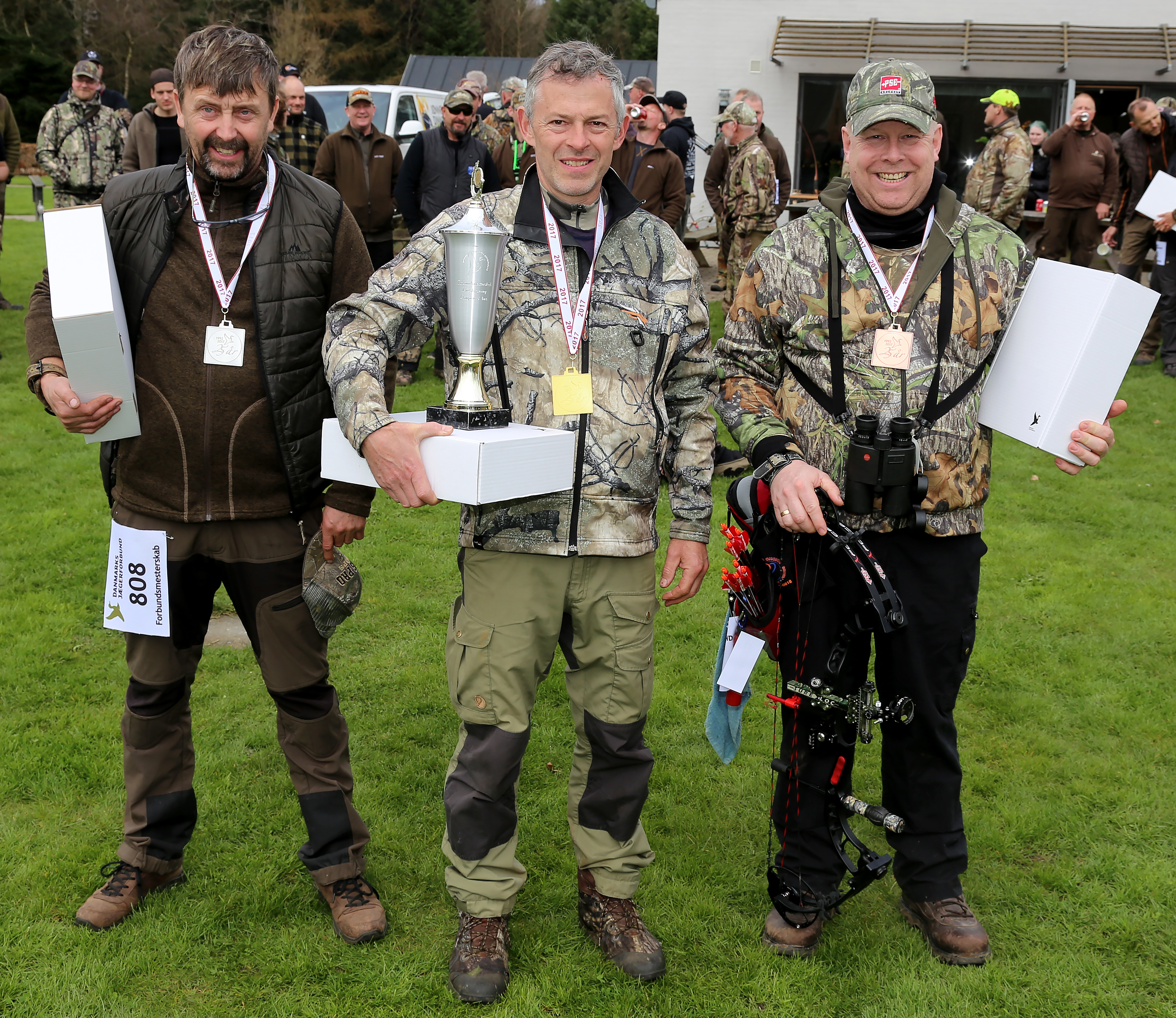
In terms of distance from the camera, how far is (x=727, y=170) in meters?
10.9

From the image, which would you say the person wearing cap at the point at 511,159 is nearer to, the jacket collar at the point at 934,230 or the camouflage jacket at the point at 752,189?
the camouflage jacket at the point at 752,189

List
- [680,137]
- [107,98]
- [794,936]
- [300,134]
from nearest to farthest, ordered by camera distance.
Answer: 1. [794,936]
2. [300,134]
3. [680,137]
4. [107,98]

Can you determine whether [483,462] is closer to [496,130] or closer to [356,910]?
[356,910]

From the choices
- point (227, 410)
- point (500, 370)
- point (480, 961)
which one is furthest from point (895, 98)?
point (480, 961)

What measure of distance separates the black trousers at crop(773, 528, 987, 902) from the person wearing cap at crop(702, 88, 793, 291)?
27.2 ft

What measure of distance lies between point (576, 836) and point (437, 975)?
53cm

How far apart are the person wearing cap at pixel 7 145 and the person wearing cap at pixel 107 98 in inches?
19.6

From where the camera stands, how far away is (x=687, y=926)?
3221 mm

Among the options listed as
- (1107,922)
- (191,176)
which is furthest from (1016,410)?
(191,176)

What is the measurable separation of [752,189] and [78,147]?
21.2 feet

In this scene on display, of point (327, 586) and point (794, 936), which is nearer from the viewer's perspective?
point (327, 586)

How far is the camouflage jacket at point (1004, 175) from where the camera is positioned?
35.3 feet

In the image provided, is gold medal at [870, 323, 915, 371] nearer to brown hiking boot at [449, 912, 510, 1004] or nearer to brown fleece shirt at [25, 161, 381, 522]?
brown fleece shirt at [25, 161, 381, 522]

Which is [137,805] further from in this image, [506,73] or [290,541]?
[506,73]
